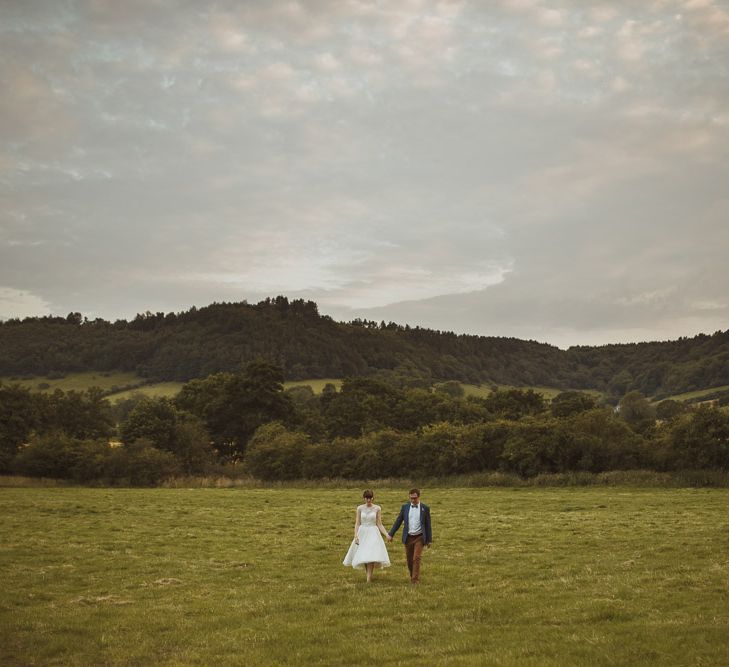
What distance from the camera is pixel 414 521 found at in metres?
19.5

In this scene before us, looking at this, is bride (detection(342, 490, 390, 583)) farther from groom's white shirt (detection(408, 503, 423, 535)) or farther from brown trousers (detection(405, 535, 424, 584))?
groom's white shirt (detection(408, 503, 423, 535))

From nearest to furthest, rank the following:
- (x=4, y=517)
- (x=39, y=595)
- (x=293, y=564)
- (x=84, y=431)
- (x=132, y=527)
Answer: (x=39, y=595), (x=293, y=564), (x=132, y=527), (x=4, y=517), (x=84, y=431)

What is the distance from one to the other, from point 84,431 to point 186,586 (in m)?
93.4

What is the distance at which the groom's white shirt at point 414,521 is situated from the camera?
19344 millimetres

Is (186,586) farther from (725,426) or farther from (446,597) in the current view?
(725,426)

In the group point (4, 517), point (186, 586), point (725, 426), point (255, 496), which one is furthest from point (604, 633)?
point (725, 426)

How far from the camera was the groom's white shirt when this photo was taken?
63.5ft

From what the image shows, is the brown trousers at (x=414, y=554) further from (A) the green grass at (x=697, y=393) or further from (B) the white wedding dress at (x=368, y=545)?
(A) the green grass at (x=697, y=393)

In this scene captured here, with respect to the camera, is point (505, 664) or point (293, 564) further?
point (293, 564)

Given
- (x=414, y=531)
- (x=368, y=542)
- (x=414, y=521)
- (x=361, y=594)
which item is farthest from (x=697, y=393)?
(x=361, y=594)

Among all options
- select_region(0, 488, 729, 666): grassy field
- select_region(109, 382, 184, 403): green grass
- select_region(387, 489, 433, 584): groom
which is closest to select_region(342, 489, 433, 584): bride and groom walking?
select_region(387, 489, 433, 584): groom

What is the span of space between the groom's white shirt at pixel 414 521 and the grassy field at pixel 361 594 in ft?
4.68

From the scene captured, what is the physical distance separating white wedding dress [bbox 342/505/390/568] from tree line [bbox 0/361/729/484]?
4830 cm

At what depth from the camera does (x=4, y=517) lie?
3628cm
